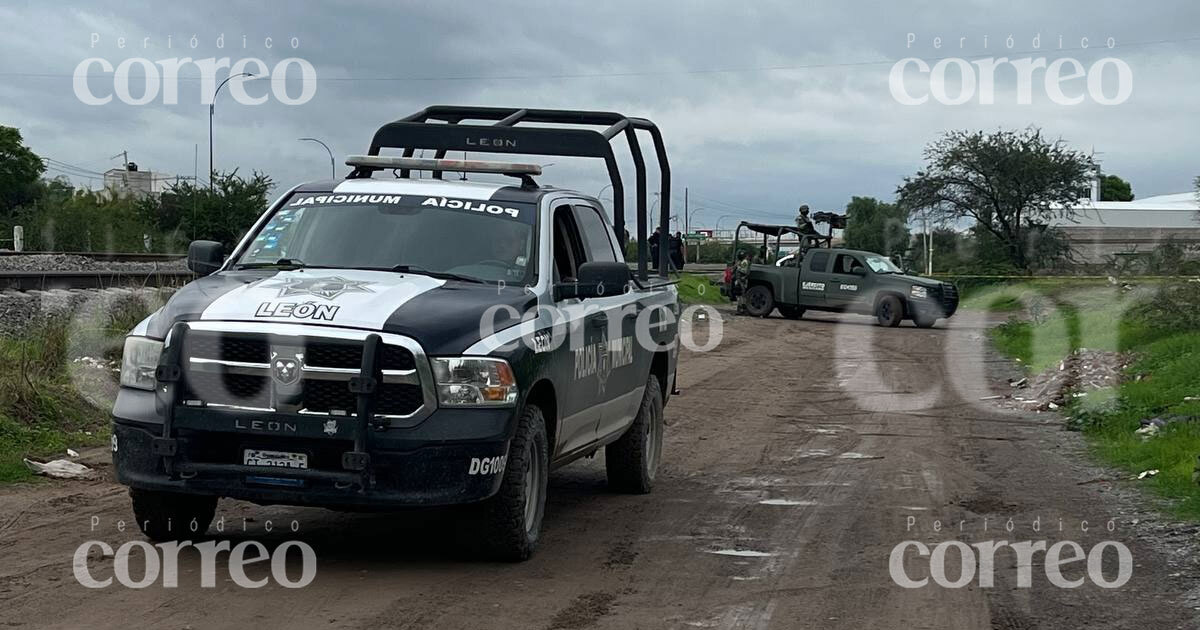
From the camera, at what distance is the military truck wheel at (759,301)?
3606 centimetres

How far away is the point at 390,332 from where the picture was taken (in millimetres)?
6418

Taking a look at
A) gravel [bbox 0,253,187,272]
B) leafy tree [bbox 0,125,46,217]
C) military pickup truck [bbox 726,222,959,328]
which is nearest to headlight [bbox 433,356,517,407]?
gravel [bbox 0,253,187,272]

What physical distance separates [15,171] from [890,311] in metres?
61.0

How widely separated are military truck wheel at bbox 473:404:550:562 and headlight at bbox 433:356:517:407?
33 centimetres

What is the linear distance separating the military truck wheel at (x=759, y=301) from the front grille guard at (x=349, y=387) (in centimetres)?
2999

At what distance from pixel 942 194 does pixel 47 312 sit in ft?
146

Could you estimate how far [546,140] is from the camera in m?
9.94

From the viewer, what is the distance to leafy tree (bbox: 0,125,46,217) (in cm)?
7725

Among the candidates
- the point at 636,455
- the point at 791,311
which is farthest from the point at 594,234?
the point at 791,311

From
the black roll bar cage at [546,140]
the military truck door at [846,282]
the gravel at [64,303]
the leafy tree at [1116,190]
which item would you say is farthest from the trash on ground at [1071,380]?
the leafy tree at [1116,190]

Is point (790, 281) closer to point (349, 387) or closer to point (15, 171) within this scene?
point (349, 387)

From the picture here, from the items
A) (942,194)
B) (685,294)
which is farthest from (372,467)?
(942,194)

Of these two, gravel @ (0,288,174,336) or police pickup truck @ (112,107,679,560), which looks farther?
gravel @ (0,288,174,336)

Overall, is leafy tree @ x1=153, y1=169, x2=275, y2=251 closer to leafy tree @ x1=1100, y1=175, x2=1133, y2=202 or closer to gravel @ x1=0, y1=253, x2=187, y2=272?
gravel @ x1=0, y1=253, x2=187, y2=272
